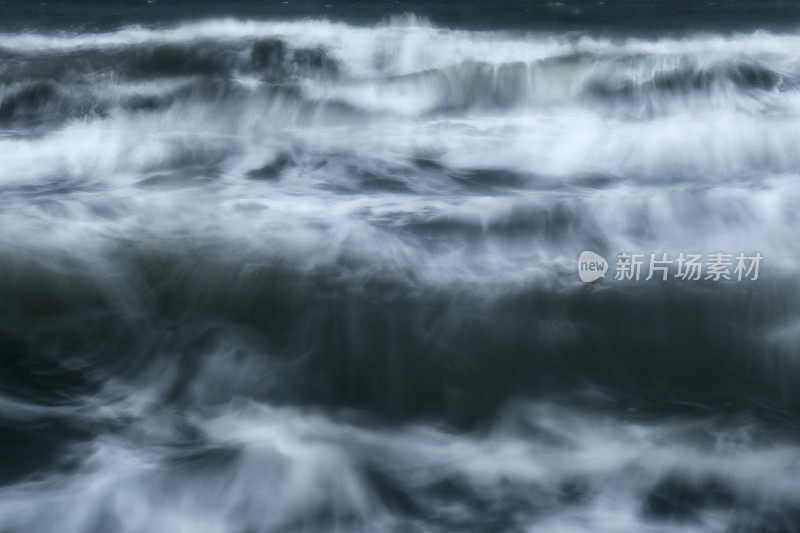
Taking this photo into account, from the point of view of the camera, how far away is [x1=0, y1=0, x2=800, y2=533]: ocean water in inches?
128

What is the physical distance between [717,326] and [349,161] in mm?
2754

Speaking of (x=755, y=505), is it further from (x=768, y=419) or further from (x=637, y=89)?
(x=637, y=89)

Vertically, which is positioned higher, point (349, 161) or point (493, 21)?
point (493, 21)

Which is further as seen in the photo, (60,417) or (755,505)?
(60,417)

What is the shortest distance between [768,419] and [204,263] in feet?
9.64

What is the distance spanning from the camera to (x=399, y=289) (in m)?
4.14

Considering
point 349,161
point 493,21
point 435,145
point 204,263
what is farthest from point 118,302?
point 493,21

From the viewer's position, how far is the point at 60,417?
3.59 metres

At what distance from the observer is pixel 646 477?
3246mm

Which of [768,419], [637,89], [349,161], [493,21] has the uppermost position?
[493,21]

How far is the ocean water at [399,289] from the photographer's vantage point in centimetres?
324

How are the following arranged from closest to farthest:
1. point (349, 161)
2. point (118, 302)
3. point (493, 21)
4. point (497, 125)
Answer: point (118, 302) → point (349, 161) → point (497, 125) → point (493, 21)

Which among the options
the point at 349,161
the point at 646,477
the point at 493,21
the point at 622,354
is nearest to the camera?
the point at 646,477

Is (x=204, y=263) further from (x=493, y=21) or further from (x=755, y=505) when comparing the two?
(x=493, y=21)
